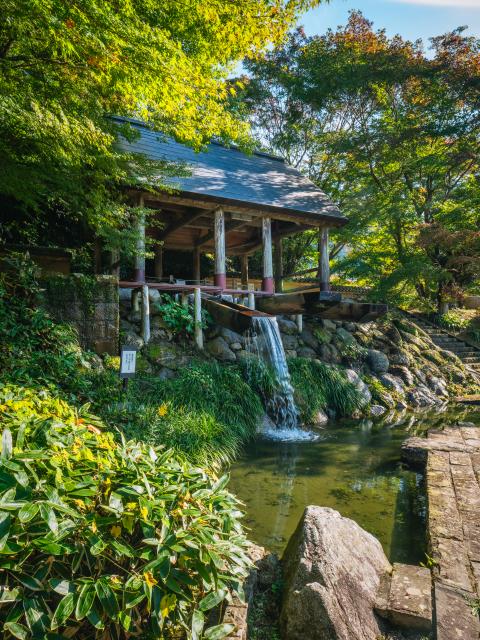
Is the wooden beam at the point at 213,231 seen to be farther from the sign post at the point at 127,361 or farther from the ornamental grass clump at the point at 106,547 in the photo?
the ornamental grass clump at the point at 106,547

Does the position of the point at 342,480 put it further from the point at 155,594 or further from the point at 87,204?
the point at 87,204

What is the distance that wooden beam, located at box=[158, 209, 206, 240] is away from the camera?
33.1 ft

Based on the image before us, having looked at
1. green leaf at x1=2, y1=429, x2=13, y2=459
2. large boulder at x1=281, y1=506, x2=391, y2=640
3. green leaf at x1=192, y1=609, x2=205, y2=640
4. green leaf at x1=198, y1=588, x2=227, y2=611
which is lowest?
large boulder at x1=281, y1=506, x2=391, y2=640

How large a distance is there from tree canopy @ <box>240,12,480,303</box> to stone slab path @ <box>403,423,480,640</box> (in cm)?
828

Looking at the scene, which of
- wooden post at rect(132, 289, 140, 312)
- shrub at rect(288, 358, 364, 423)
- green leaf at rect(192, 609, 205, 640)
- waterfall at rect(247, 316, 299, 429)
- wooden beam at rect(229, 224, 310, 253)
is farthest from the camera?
wooden beam at rect(229, 224, 310, 253)

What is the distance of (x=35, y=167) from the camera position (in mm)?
4715

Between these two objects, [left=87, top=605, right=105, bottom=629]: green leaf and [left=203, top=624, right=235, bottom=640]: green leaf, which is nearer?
[left=87, top=605, right=105, bottom=629]: green leaf

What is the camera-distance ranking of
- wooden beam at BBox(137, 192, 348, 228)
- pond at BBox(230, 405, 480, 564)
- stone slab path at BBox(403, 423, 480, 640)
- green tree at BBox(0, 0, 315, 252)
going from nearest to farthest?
1. stone slab path at BBox(403, 423, 480, 640)
2. green tree at BBox(0, 0, 315, 252)
3. pond at BBox(230, 405, 480, 564)
4. wooden beam at BBox(137, 192, 348, 228)

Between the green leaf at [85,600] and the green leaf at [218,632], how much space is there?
1.79 ft

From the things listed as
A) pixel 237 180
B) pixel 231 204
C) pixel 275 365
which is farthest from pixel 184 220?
pixel 275 365

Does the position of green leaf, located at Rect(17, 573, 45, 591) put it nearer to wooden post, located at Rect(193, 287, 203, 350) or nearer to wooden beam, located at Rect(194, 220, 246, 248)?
wooden post, located at Rect(193, 287, 203, 350)

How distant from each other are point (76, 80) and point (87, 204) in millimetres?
2138

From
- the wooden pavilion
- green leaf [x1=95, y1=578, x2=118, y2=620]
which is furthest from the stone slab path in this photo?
the wooden pavilion

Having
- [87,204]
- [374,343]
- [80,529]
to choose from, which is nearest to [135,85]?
[87,204]
